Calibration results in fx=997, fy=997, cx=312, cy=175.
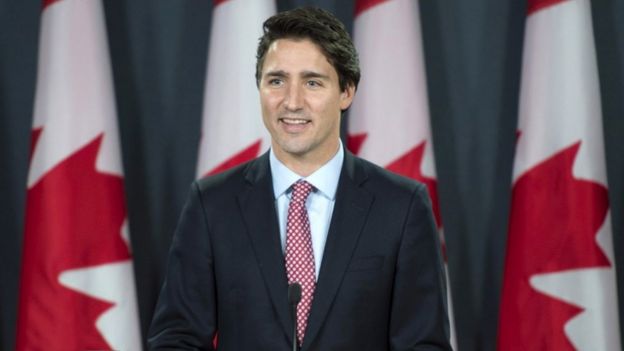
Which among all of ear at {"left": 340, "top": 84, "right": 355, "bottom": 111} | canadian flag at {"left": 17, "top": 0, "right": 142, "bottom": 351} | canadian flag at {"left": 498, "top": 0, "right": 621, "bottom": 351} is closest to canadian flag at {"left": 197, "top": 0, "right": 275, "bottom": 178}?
canadian flag at {"left": 17, "top": 0, "right": 142, "bottom": 351}

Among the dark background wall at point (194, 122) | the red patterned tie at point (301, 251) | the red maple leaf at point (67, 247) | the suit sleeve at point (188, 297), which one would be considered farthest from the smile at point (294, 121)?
the dark background wall at point (194, 122)

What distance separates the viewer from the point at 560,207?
2.52 meters

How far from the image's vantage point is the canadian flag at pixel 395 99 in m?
2.56

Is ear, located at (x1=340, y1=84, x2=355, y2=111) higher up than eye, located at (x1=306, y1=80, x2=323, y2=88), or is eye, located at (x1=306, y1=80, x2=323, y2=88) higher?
eye, located at (x1=306, y1=80, x2=323, y2=88)

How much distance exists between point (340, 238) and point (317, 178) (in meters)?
0.12

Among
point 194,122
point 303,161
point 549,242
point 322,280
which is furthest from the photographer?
point 194,122

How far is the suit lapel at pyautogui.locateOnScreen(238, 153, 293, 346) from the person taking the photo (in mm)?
1603

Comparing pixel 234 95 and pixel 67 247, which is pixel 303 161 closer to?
pixel 234 95

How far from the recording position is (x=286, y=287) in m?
1.61

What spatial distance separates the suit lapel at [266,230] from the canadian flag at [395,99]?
2.80 ft

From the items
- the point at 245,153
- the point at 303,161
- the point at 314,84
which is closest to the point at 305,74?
the point at 314,84

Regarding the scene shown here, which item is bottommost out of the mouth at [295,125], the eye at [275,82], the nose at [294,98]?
the mouth at [295,125]

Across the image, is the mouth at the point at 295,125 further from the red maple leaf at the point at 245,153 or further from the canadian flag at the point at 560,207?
the canadian flag at the point at 560,207

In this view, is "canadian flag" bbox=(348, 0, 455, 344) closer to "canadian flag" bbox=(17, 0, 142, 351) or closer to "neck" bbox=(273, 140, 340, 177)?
"canadian flag" bbox=(17, 0, 142, 351)
